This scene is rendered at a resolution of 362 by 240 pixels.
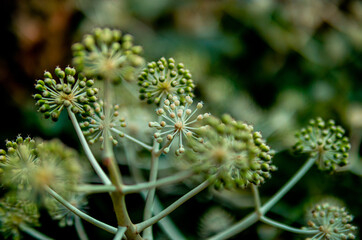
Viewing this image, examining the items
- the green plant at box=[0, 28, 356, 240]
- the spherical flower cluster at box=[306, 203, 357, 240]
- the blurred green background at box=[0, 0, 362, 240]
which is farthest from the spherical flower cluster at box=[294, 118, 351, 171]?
the blurred green background at box=[0, 0, 362, 240]

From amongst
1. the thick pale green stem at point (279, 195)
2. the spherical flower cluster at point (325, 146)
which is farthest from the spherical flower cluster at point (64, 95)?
the spherical flower cluster at point (325, 146)

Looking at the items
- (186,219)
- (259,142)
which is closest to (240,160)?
(259,142)

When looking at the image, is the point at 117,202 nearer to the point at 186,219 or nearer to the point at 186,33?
the point at 186,219

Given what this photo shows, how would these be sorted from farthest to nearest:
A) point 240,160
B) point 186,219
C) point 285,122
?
point 285,122 → point 186,219 → point 240,160

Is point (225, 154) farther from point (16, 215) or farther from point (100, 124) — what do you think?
point (16, 215)

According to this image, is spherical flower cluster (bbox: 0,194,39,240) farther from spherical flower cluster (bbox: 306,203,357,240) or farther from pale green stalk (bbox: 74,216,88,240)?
spherical flower cluster (bbox: 306,203,357,240)
